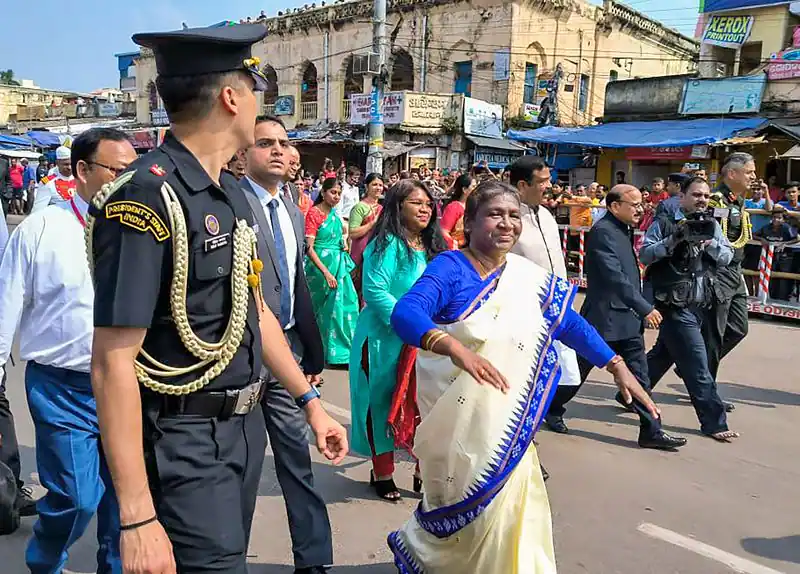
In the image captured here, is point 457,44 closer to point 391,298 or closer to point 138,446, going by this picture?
point 391,298

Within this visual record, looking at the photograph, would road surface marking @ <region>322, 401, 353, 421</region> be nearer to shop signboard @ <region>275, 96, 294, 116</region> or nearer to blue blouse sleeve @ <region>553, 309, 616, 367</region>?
blue blouse sleeve @ <region>553, 309, 616, 367</region>

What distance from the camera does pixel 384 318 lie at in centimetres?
374

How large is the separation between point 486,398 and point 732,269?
12.1 feet

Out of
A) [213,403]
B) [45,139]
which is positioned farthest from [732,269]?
[45,139]

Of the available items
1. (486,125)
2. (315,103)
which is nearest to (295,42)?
(315,103)

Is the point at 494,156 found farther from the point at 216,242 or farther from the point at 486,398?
the point at 216,242

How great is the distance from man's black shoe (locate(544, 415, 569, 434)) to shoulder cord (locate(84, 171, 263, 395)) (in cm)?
374

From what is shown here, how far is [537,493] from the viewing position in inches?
102

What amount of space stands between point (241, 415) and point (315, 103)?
91.8ft

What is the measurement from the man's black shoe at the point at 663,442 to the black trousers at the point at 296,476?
2.70 m

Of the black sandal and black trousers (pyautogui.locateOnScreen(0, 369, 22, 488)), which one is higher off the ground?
black trousers (pyautogui.locateOnScreen(0, 369, 22, 488))

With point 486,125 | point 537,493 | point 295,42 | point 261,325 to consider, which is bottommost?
point 537,493

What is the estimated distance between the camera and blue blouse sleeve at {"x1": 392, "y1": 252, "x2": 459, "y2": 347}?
2533 mm

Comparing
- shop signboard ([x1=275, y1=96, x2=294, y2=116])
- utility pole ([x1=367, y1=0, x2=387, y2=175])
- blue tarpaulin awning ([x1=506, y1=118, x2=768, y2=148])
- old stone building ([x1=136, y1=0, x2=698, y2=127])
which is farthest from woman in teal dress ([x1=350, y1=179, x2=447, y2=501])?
shop signboard ([x1=275, y1=96, x2=294, y2=116])
